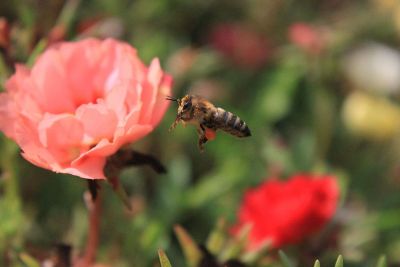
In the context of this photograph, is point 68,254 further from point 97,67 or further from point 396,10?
point 396,10

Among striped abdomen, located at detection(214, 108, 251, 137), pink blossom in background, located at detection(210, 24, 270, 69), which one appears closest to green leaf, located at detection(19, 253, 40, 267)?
striped abdomen, located at detection(214, 108, 251, 137)

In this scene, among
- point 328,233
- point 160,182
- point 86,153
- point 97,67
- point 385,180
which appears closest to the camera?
point 86,153

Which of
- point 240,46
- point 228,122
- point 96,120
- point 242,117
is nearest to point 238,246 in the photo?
point 228,122

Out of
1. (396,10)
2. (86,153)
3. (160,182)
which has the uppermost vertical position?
(396,10)

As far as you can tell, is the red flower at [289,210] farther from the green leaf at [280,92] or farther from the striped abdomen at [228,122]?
the green leaf at [280,92]

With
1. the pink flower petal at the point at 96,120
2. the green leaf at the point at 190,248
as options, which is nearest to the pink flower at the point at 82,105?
the pink flower petal at the point at 96,120

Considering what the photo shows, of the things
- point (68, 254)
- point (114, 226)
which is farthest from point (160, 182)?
point (68, 254)
